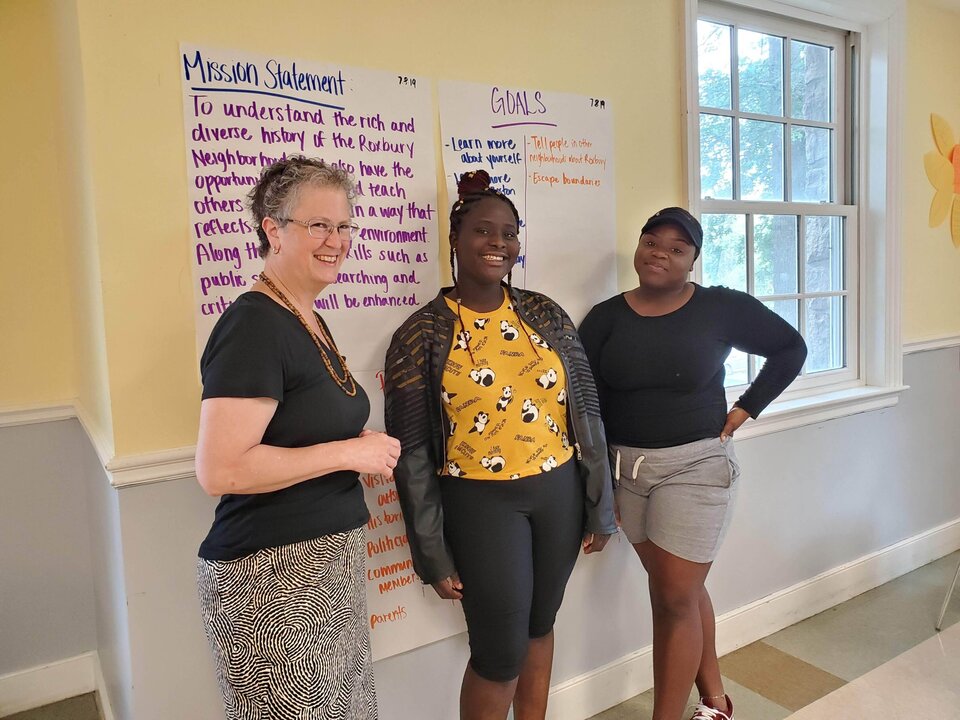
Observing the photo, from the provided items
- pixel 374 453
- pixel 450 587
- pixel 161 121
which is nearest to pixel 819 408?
pixel 450 587

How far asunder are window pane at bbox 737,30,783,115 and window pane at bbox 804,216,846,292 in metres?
0.50

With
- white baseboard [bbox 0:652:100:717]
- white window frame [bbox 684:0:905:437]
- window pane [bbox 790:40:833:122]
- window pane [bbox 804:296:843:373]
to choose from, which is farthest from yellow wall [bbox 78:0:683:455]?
window pane [bbox 804:296:843:373]

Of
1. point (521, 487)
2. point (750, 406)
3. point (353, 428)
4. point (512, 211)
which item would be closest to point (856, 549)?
point (750, 406)

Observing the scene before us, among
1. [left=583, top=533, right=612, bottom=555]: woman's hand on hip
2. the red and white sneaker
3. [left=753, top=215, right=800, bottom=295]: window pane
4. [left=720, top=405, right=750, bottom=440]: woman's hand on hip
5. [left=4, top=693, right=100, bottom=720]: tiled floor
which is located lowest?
the red and white sneaker

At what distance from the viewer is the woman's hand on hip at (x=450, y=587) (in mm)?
1641

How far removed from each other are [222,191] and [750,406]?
157 centimetres

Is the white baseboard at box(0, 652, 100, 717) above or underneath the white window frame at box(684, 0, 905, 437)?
underneath

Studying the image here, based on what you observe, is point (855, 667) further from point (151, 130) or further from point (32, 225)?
point (32, 225)

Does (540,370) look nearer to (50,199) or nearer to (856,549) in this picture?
(50,199)

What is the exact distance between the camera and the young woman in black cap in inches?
76.0

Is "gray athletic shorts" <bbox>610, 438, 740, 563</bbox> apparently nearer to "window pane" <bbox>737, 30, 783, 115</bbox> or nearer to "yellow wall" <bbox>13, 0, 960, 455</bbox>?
"yellow wall" <bbox>13, 0, 960, 455</bbox>

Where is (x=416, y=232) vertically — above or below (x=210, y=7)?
below

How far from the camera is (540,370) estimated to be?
1703 millimetres

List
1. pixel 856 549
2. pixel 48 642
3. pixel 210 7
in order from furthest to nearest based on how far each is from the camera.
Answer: pixel 856 549
pixel 48 642
pixel 210 7
